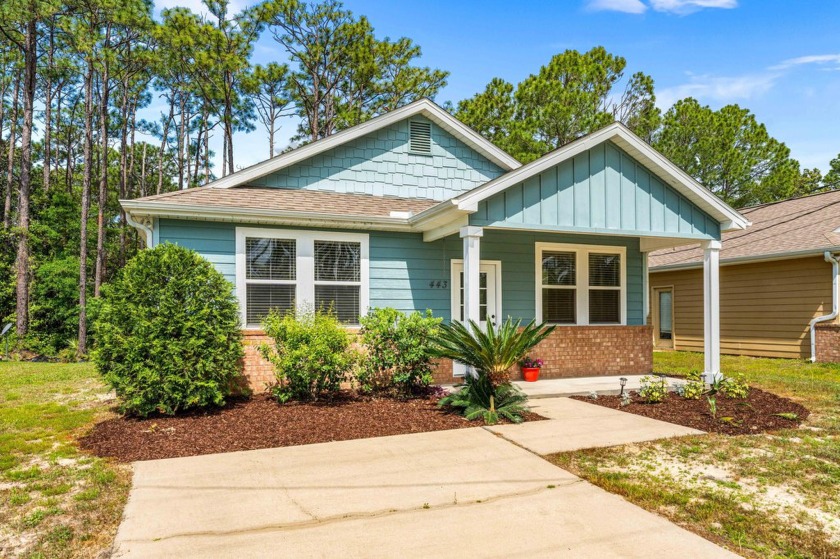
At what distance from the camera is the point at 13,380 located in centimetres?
1003

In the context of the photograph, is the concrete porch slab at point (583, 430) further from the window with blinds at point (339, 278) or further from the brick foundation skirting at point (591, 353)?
the window with blinds at point (339, 278)

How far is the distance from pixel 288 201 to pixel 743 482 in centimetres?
684

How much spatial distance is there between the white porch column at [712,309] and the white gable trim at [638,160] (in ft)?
1.58

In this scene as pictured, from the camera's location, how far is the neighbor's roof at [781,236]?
12391 mm

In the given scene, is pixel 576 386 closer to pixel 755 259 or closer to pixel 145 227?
pixel 145 227

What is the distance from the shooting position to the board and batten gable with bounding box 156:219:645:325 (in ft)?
25.6

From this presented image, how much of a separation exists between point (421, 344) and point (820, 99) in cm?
1898

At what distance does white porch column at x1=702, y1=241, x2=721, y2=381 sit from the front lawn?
2016 mm

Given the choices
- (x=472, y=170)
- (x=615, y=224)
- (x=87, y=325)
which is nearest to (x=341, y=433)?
(x=615, y=224)

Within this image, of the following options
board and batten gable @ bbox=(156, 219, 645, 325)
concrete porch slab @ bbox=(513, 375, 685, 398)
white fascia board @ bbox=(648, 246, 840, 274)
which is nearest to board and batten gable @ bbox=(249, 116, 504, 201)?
board and batten gable @ bbox=(156, 219, 645, 325)

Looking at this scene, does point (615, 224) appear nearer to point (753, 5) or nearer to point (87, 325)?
point (753, 5)

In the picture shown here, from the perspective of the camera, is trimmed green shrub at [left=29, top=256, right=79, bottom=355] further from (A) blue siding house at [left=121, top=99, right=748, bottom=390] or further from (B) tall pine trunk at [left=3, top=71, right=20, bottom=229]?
(A) blue siding house at [left=121, top=99, right=748, bottom=390]

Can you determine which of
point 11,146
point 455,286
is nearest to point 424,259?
point 455,286

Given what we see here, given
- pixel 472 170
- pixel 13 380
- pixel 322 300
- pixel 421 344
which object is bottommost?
pixel 13 380
